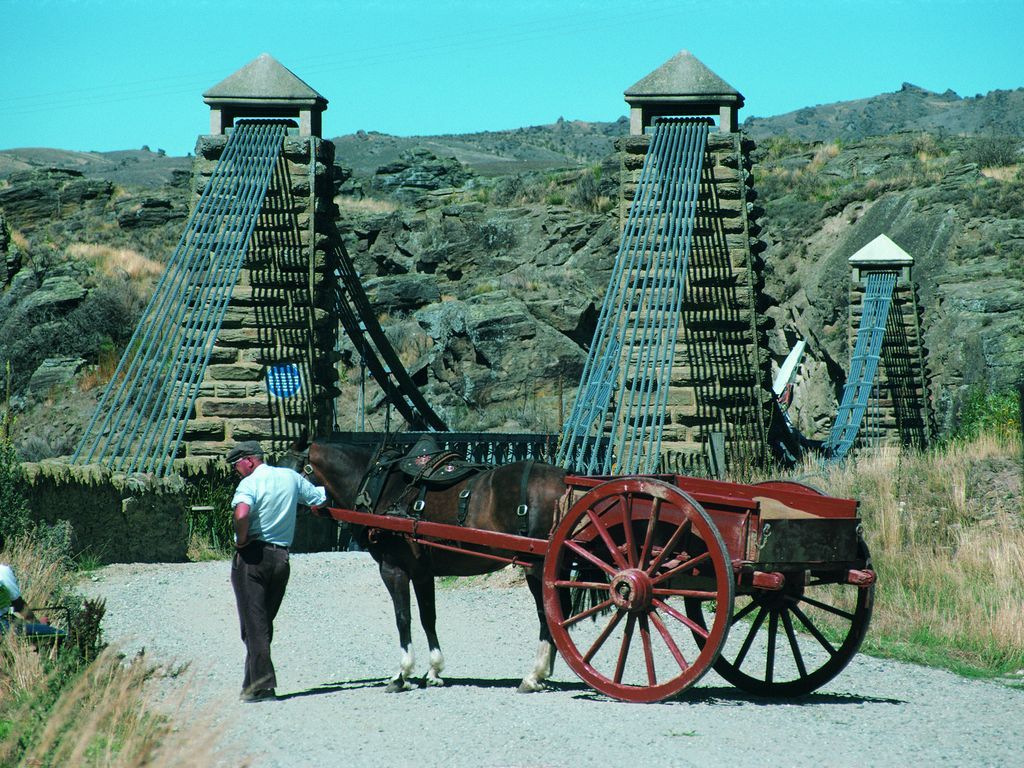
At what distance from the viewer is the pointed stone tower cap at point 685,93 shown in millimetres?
16812

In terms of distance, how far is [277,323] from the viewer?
1730cm

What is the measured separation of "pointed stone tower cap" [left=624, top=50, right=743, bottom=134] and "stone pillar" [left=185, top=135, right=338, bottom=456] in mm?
4536

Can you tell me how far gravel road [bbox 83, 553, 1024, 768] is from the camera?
6.05 m

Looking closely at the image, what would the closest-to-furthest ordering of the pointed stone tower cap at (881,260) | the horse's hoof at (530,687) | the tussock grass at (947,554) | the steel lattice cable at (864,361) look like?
the horse's hoof at (530,687), the tussock grass at (947,554), the steel lattice cable at (864,361), the pointed stone tower cap at (881,260)

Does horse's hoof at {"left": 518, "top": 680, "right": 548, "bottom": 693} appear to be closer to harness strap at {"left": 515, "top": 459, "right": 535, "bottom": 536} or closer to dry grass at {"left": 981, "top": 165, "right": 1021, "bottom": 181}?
harness strap at {"left": 515, "top": 459, "right": 535, "bottom": 536}

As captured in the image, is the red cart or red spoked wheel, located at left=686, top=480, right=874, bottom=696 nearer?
the red cart

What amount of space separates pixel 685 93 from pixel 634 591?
1122cm

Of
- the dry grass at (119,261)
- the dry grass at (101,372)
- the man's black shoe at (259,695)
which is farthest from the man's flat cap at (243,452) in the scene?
the dry grass at (119,261)

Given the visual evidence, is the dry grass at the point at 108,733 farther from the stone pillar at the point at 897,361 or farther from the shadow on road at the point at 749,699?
the stone pillar at the point at 897,361

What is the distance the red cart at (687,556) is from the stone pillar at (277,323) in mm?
9071

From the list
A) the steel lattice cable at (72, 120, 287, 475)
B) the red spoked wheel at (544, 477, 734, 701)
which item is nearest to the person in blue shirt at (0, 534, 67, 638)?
the red spoked wheel at (544, 477, 734, 701)

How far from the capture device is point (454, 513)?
8.35m

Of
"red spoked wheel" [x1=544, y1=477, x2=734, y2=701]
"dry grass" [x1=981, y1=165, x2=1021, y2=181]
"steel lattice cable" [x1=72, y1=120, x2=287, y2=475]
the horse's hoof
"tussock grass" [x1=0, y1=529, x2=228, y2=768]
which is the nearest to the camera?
"tussock grass" [x1=0, y1=529, x2=228, y2=768]

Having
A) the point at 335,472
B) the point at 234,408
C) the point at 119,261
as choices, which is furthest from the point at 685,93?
the point at 119,261
